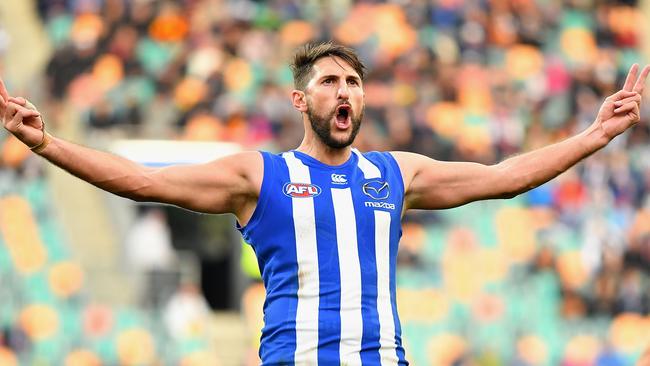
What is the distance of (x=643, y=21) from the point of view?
21.4m

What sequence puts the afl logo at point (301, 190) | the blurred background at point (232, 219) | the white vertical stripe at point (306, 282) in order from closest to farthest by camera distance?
the white vertical stripe at point (306, 282) < the afl logo at point (301, 190) < the blurred background at point (232, 219)

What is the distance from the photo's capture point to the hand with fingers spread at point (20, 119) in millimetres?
5609

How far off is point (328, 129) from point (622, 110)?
4.54 feet

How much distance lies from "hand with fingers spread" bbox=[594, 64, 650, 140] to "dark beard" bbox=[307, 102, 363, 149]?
1155 millimetres

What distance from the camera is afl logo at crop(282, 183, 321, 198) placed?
5961 millimetres

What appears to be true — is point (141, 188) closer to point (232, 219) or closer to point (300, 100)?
point (300, 100)

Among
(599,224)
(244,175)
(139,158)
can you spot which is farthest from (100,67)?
(244,175)

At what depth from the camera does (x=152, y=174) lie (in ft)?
19.2

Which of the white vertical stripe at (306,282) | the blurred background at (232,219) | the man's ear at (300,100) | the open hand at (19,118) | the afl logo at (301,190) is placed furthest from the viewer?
the blurred background at (232,219)

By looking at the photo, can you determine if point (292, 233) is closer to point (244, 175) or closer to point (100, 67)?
point (244, 175)

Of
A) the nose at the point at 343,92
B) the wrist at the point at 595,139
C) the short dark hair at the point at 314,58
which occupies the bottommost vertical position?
the wrist at the point at 595,139

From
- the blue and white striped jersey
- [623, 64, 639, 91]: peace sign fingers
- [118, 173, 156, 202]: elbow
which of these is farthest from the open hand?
[623, 64, 639, 91]: peace sign fingers

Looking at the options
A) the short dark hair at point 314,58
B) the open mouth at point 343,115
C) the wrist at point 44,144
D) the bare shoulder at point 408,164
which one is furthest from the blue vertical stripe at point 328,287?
the wrist at point 44,144

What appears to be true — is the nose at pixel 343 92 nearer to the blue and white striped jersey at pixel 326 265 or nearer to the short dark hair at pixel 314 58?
the short dark hair at pixel 314 58
